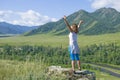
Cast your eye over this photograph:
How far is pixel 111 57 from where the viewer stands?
7239 inches

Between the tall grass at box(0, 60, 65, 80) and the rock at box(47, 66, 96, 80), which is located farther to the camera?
the rock at box(47, 66, 96, 80)

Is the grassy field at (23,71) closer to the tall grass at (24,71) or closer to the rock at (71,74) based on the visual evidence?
the tall grass at (24,71)

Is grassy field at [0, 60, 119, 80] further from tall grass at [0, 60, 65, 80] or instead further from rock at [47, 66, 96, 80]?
rock at [47, 66, 96, 80]

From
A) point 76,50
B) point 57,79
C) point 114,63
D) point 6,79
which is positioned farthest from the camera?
point 114,63

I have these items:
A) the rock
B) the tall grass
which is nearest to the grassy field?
the tall grass

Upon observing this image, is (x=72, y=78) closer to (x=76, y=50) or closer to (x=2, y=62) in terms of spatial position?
(x=76, y=50)

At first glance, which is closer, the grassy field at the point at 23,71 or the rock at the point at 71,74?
the grassy field at the point at 23,71

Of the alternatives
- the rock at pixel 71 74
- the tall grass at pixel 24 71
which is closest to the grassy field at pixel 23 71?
the tall grass at pixel 24 71

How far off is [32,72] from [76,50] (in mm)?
3680

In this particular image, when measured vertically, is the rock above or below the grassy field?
below

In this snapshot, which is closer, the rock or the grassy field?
the grassy field

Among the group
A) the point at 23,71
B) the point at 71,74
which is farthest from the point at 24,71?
the point at 71,74

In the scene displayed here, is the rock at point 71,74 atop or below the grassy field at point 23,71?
below

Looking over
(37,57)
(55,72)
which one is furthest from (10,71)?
(55,72)
